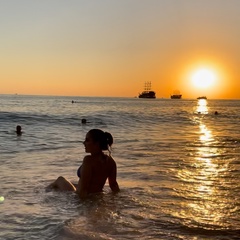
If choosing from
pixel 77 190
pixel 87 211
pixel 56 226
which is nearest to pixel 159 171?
pixel 77 190

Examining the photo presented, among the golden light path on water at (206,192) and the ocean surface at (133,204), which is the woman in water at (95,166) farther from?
the golden light path on water at (206,192)

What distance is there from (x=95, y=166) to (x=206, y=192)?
8.08 feet

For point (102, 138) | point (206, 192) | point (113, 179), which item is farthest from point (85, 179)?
point (206, 192)

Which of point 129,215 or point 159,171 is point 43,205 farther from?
point 159,171

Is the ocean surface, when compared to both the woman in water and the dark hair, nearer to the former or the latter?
the woman in water

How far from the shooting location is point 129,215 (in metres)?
6.28

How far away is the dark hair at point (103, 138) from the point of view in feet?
21.8

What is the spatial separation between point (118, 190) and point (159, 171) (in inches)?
117

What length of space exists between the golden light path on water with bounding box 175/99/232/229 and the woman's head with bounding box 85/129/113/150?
1673 millimetres

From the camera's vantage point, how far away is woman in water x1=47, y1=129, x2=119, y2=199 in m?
6.70

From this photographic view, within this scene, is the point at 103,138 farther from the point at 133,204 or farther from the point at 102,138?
the point at 133,204

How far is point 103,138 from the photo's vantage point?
671 cm

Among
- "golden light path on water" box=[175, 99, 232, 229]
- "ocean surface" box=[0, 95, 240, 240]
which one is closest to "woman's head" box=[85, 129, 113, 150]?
"ocean surface" box=[0, 95, 240, 240]

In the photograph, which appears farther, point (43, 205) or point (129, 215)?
point (43, 205)
